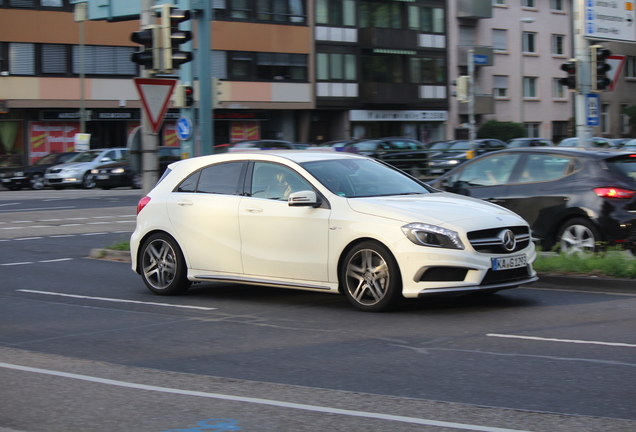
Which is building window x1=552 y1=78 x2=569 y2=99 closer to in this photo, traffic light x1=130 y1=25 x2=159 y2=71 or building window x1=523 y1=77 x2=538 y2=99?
building window x1=523 y1=77 x2=538 y2=99

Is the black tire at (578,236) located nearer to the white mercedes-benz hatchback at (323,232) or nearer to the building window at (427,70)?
the white mercedes-benz hatchback at (323,232)

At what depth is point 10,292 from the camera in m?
11.1

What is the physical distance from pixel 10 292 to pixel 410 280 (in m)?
5.05

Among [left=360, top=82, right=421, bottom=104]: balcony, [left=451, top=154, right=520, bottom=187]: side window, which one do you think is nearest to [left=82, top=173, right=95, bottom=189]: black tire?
[left=360, top=82, right=421, bottom=104]: balcony

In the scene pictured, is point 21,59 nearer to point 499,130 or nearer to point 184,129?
point 184,129

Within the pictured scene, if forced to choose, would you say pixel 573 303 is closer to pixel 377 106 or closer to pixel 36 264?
pixel 36 264

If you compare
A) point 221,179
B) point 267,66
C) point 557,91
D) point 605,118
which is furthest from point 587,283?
point 605,118

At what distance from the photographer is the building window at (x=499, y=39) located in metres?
66.3

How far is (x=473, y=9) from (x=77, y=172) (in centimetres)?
3500

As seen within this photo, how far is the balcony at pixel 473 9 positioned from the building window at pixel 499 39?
2.09m

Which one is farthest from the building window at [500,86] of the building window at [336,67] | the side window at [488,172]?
the side window at [488,172]

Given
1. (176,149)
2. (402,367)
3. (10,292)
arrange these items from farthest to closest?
1. (176,149)
2. (10,292)
3. (402,367)

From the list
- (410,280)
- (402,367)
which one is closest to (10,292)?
(410,280)

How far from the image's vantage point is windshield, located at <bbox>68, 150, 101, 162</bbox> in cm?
3856
